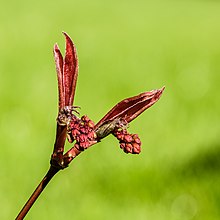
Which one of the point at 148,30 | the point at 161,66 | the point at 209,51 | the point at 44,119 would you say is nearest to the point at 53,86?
the point at 44,119

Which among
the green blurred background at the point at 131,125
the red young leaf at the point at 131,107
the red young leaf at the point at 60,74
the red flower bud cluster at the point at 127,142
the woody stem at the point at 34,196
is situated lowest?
the woody stem at the point at 34,196

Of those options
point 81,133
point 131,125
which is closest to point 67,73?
point 81,133

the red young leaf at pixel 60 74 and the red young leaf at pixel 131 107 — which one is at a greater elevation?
the red young leaf at pixel 60 74

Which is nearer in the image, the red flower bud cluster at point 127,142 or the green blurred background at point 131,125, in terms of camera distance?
the red flower bud cluster at point 127,142

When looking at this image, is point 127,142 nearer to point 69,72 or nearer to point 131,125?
point 69,72

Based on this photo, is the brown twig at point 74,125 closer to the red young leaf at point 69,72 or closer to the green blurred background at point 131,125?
the red young leaf at point 69,72

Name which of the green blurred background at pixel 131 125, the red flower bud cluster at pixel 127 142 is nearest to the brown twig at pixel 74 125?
the red flower bud cluster at pixel 127 142

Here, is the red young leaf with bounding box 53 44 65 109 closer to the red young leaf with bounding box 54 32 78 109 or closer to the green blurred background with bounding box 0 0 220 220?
the red young leaf with bounding box 54 32 78 109
